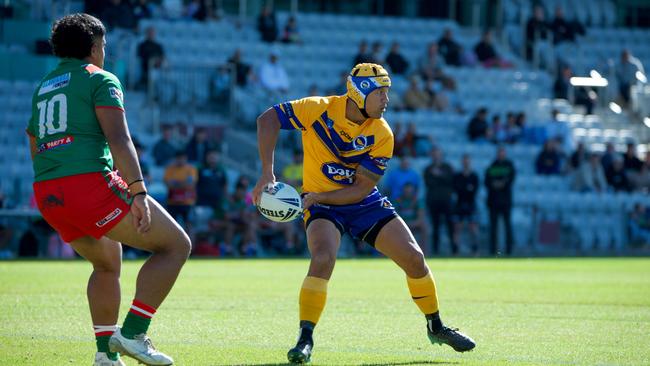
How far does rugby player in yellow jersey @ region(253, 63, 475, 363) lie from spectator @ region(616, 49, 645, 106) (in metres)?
24.6

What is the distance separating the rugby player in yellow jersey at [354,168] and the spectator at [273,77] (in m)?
18.4

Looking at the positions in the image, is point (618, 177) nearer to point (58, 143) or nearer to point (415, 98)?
point (415, 98)

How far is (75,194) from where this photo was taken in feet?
24.7

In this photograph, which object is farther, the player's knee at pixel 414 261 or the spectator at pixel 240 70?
the spectator at pixel 240 70

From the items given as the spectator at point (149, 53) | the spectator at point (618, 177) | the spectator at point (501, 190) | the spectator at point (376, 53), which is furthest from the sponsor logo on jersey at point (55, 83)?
the spectator at point (618, 177)

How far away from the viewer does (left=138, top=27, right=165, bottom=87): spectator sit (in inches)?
1054

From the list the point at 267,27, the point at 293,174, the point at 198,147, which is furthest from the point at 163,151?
the point at 267,27

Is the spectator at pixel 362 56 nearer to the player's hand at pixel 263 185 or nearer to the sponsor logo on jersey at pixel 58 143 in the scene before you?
the player's hand at pixel 263 185

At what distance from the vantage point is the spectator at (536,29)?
34.0 metres

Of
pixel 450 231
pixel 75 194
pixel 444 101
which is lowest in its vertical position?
pixel 450 231

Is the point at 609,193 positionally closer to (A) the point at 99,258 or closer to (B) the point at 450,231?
(B) the point at 450,231

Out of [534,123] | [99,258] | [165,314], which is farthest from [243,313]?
[534,123]

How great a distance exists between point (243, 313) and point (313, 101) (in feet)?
10.9

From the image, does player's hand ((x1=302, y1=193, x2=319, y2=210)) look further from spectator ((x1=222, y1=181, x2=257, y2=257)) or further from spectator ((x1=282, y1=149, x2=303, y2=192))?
spectator ((x1=222, y1=181, x2=257, y2=257))
